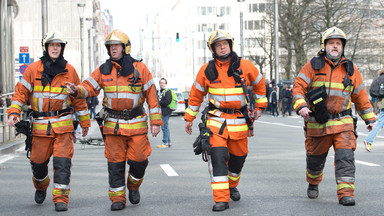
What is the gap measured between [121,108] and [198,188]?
1.90 m

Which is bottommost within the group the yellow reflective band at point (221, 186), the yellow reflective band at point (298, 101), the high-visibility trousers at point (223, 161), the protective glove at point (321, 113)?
the yellow reflective band at point (221, 186)

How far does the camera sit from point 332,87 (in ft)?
23.5

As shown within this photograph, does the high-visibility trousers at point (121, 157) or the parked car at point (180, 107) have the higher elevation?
the high-visibility trousers at point (121, 157)

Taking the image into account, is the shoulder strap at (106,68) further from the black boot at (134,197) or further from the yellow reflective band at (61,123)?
the black boot at (134,197)

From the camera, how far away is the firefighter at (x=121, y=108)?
7074 mm

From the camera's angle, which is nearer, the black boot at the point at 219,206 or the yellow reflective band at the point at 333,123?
the black boot at the point at 219,206

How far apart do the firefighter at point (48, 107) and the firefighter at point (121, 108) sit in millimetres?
382

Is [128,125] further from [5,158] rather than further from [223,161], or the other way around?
[5,158]

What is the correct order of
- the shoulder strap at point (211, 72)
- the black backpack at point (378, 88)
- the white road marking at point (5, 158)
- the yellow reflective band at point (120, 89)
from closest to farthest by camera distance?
the shoulder strap at point (211, 72) < the yellow reflective band at point (120, 89) < the white road marking at point (5, 158) < the black backpack at point (378, 88)

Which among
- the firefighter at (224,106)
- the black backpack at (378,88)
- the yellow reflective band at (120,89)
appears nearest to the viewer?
the firefighter at (224,106)

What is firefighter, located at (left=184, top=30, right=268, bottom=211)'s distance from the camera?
22.7ft

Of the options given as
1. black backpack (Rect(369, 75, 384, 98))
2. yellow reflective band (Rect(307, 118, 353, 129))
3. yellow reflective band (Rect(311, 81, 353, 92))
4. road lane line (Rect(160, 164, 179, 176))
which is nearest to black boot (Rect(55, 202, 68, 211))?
yellow reflective band (Rect(307, 118, 353, 129))

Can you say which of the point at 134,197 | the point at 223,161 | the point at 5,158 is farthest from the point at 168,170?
the point at 5,158

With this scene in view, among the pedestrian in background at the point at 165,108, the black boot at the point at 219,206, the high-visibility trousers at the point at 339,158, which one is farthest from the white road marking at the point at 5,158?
the high-visibility trousers at the point at 339,158
